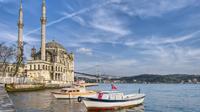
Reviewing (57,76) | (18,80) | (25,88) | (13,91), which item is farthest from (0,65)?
(57,76)

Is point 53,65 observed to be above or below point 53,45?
below

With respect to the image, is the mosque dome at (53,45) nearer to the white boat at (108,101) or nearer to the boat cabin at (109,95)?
the white boat at (108,101)

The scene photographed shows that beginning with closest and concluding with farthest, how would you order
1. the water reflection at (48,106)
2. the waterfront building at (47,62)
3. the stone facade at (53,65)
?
the water reflection at (48,106) < the waterfront building at (47,62) < the stone facade at (53,65)

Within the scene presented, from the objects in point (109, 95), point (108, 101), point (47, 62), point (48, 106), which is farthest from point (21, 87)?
point (47, 62)

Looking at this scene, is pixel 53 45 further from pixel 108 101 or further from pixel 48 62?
pixel 108 101

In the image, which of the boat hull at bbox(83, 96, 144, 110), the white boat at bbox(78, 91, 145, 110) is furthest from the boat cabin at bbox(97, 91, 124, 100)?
the boat hull at bbox(83, 96, 144, 110)

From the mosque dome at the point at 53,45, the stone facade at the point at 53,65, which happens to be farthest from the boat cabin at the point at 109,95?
the mosque dome at the point at 53,45

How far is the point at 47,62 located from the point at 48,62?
1881mm

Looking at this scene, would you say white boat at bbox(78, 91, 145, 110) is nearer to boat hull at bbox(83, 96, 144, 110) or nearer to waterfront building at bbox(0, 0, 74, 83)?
boat hull at bbox(83, 96, 144, 110)

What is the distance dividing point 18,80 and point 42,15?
45.5 metres

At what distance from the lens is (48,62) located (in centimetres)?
14238

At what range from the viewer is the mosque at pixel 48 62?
127938 millimetres

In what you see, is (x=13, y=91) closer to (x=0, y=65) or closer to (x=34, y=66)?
(x=0, y=65)

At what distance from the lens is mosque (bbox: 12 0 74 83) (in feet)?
420
